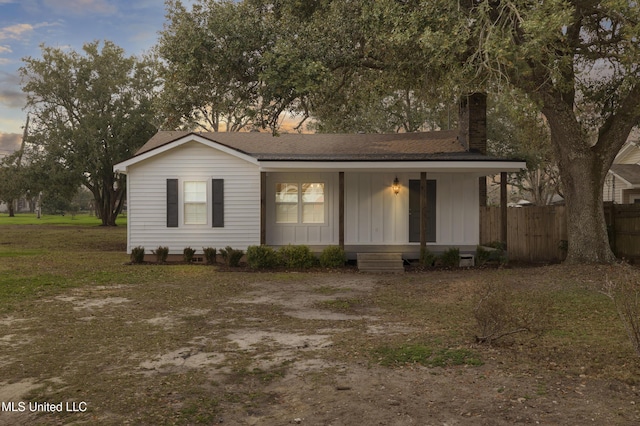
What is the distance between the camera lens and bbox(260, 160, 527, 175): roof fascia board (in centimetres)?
1474

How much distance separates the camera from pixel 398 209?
1700 cm

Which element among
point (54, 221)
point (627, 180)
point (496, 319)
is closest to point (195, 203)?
point (496, 319)

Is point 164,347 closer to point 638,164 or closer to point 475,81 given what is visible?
point 475,81

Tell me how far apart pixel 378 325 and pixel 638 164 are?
1106 inches

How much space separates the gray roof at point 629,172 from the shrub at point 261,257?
20.1m

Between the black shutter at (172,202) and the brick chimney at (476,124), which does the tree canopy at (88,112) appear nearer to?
the black shutter at (172,202)

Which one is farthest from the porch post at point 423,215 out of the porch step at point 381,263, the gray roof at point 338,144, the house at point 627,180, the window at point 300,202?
the house at point 627,180

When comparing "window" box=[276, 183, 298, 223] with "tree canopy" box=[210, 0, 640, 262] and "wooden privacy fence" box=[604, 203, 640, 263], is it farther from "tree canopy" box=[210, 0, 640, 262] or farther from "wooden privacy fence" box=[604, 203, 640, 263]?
"wooden privacy fence" box=[604, 203, 640, 263]

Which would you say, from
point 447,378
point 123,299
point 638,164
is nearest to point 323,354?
point 447,378

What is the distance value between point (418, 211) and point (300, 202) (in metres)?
4.00

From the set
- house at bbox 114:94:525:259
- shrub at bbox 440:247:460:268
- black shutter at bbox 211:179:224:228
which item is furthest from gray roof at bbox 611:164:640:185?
black shutter at bbox 211:179:224:228

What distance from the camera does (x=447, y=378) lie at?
4.94 m

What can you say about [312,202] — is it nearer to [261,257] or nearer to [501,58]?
[261,257]

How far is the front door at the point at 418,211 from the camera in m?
16.9
